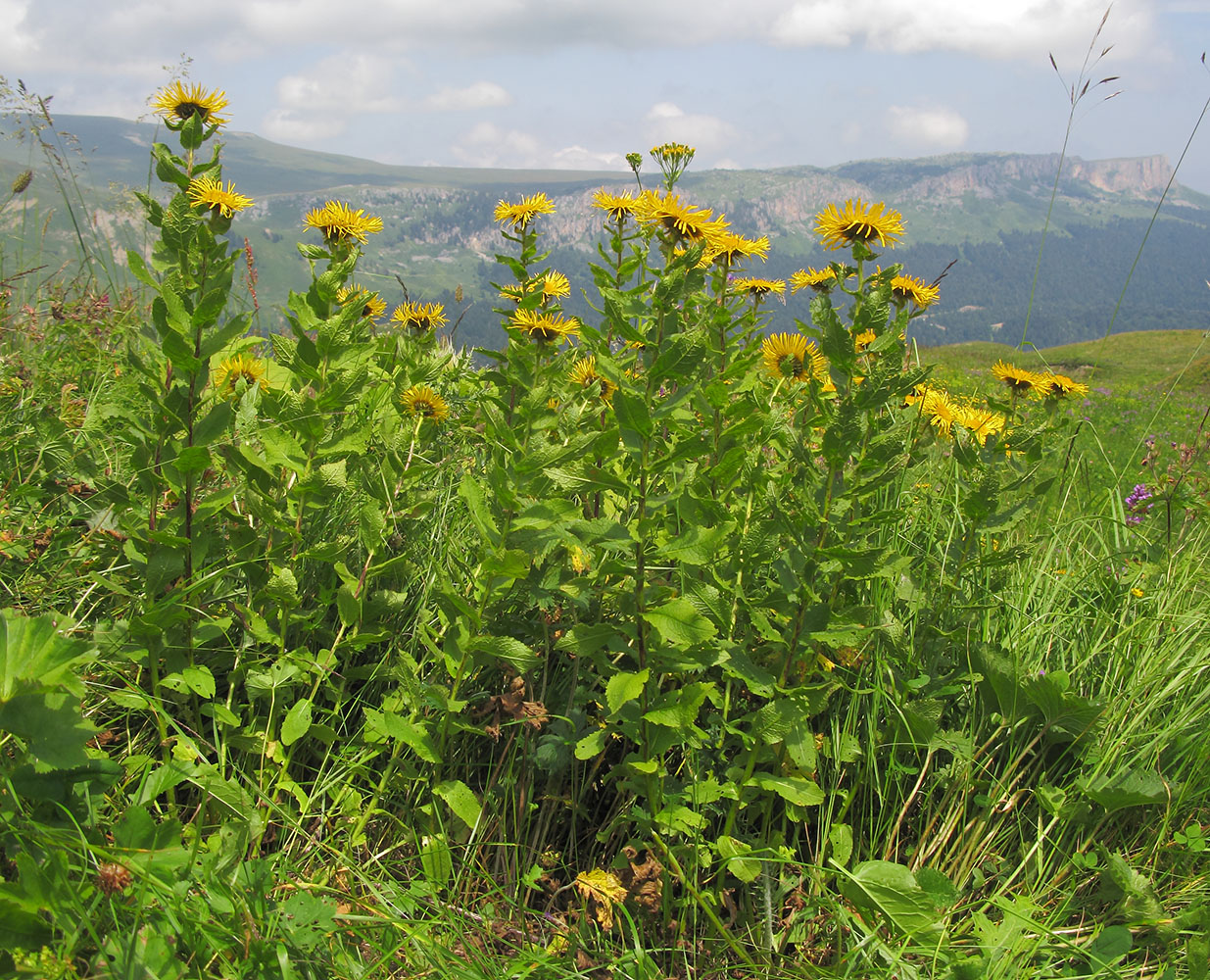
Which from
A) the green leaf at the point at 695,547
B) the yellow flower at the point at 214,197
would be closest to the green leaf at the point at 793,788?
the green leaf at the point at 695,547

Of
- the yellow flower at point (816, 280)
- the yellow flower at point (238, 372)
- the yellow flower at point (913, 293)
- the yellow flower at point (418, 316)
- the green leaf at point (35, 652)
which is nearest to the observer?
the green leaf at point (35, 652)

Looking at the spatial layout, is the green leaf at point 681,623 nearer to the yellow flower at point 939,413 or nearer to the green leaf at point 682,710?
the green leaf at point 682,710

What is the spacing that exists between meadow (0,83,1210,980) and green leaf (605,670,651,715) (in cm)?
1

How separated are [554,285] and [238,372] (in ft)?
3.44

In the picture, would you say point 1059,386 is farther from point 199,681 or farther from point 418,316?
point 199,681

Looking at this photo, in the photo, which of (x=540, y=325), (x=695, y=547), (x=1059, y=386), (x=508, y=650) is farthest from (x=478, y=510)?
(x=1059, y=386)

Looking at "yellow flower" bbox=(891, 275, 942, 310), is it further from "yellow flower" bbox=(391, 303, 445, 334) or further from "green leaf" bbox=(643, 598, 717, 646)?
"yellow flower" bbox=(391, 303, 445, 334)

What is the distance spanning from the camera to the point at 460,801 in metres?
1.73

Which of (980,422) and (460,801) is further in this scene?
(980,422)

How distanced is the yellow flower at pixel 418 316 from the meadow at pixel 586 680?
0.83 m

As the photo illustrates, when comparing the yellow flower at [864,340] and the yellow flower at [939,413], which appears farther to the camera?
the yellow flower at [939,413]

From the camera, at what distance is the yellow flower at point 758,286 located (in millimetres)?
2547

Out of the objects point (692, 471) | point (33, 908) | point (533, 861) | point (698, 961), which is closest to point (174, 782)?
point (33, 908)

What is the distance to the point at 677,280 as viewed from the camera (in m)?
1.63
